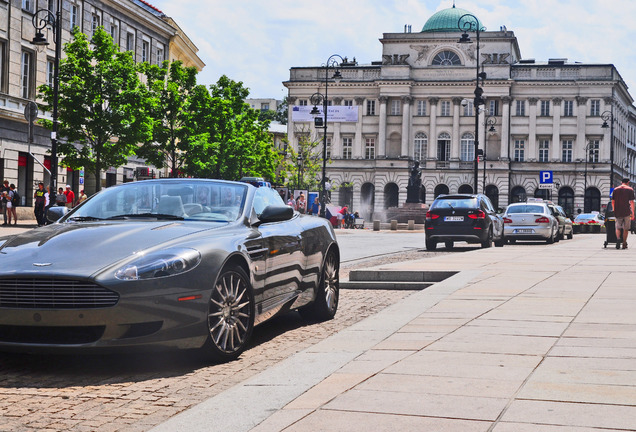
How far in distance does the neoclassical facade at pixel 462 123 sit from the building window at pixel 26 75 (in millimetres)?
62594

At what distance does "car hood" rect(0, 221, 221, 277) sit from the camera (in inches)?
241

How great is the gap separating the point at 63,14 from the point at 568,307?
38.4m

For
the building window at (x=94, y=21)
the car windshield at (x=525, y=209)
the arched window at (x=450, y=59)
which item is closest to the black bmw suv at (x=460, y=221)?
the car windshield at (x=525, y=209)

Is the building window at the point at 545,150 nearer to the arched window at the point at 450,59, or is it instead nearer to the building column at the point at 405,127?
the arched window at the point at 450,59

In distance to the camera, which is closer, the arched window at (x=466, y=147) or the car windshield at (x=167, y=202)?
the car windshield at (x=167, y=202)

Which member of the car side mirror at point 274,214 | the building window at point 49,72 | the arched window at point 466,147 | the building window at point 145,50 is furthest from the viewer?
the arched window at point 466,147

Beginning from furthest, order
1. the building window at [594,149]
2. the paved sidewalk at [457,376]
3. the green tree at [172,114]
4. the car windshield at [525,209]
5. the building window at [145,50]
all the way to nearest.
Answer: the building window at [594,149] < the building window at [145,50] < the green tree at [172,114] < the car windshield at [525,209] < the paved sidewalk at [457,376]

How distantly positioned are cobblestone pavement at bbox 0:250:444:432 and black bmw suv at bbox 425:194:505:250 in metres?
18.5

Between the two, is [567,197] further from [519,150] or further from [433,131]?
[433,131]

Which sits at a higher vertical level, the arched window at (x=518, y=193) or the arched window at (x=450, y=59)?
the arched window at (x=450, y=59)

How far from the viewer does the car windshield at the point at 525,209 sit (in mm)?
31234

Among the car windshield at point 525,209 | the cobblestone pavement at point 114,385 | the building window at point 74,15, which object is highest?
the building window at point 74,15

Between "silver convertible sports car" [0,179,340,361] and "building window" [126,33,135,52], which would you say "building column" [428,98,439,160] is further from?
"silver convertible sports car" [0,179,340,361]

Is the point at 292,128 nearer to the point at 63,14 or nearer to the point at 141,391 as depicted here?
the point at 63,14
